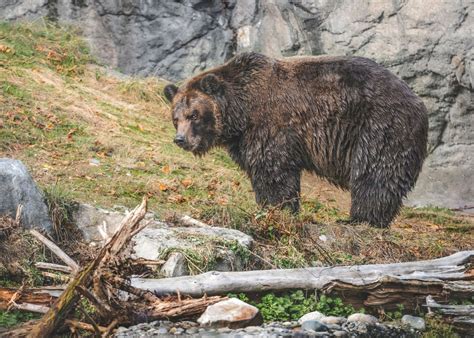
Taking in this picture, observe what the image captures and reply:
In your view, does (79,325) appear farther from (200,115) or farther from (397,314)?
(200,115)

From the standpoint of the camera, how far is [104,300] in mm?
6191

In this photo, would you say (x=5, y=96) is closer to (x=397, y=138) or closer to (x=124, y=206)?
(x=124, y=206)

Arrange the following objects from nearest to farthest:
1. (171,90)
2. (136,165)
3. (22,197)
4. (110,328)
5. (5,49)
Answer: (110,328) < (22,197) < (171,90) < (136,165) < (5,49)

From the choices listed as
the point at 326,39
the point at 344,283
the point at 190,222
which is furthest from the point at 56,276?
the point at 326,39

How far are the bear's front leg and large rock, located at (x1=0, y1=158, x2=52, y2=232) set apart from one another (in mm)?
2994

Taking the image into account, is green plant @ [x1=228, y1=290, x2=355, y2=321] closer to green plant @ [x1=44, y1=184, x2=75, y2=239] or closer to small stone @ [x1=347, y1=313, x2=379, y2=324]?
small stone @ [x1=347, y1=313, x2=379, y2=324]

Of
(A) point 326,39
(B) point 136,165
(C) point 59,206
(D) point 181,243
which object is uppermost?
(A) point 326,39

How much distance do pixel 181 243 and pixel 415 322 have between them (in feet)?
8.14

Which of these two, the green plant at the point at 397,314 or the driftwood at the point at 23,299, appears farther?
the green plant at the point at 397,314

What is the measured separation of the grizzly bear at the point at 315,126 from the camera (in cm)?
991

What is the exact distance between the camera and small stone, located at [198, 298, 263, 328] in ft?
21.1

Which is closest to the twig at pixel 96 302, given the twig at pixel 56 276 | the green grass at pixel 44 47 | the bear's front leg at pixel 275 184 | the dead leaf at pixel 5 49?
the twig at pixel 56 276

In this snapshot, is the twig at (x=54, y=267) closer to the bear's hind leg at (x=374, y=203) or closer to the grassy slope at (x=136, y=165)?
the grassy slope at (x=136, y=165)

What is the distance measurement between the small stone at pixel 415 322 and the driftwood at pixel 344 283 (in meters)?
0.22
